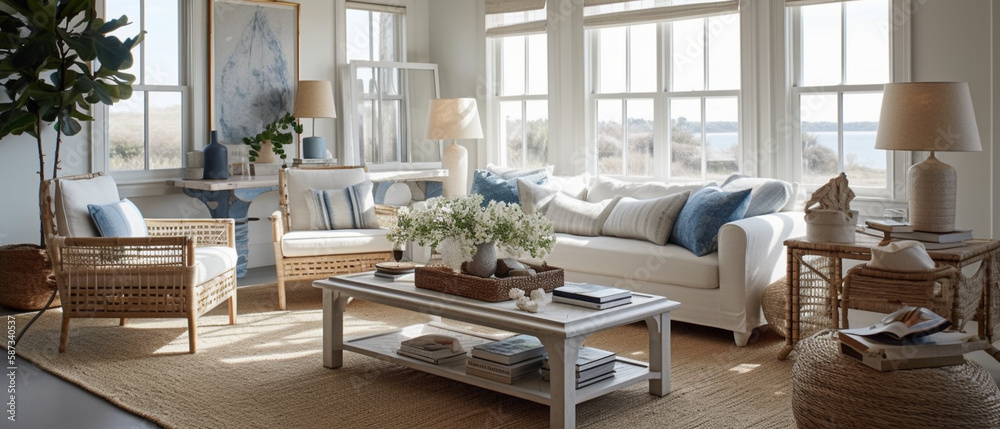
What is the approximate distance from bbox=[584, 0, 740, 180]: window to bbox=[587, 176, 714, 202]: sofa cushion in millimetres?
421

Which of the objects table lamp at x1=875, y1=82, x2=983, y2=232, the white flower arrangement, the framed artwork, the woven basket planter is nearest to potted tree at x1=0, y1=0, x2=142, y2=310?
the woven basket planter

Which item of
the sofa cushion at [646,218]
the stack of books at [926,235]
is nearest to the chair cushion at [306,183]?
the sofa cushion at [646,218]

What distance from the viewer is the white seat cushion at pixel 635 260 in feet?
15.5

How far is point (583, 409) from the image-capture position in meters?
3.58

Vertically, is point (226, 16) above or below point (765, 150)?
above

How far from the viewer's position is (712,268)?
4676mm

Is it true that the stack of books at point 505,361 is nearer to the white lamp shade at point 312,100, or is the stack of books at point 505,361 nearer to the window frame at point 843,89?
the window frame at point 843,89

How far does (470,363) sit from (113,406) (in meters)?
1.46

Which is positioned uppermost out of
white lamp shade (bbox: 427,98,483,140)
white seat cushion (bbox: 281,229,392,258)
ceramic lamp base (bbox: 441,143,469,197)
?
white lamp shade (bbox: 427,98,483,140)

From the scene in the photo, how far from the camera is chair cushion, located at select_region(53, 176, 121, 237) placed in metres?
4.65

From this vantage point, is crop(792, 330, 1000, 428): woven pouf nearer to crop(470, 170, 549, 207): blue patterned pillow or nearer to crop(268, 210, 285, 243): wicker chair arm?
crop(470, 170, 549, 207): blue patterned pillow

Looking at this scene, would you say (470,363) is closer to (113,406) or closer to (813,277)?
(113,406)

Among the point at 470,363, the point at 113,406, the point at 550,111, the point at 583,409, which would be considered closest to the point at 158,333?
the point at 113,406

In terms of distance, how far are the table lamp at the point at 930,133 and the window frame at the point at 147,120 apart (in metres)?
4.77
